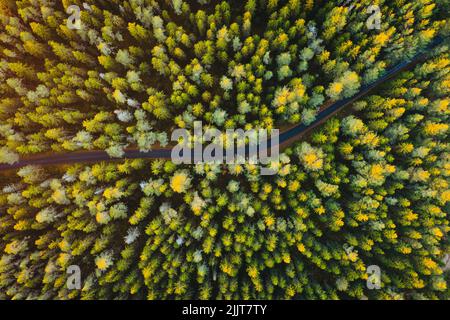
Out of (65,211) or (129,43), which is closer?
(65,211)

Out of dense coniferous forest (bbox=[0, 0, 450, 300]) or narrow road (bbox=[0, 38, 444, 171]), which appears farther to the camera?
narrow road (bbox=[0, 38, 444, 171])

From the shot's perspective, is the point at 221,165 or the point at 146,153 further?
the point at 146,153

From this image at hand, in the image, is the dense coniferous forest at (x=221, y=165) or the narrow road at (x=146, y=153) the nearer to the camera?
the dense coniferous forest at (x=221, y=165)

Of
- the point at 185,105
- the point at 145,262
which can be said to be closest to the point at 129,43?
the point at 185,105

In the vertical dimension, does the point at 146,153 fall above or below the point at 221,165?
above

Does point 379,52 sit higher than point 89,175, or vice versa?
point 379,52
